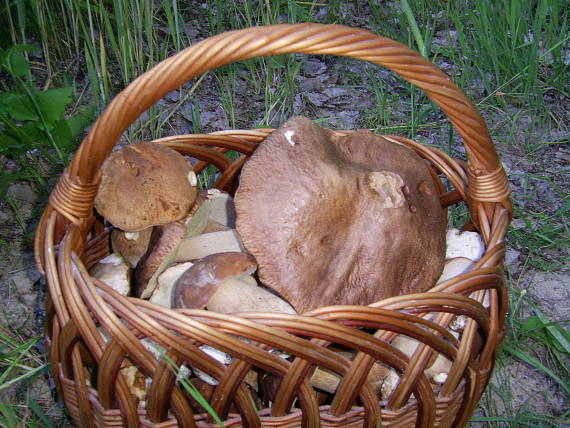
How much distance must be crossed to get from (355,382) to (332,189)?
1.35 ft

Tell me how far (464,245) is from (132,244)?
2.78ft

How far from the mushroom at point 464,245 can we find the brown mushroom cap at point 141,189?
27.3 inches

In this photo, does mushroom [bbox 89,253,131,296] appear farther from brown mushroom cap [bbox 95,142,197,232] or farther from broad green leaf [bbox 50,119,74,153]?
broad green leaf [bbox 50,119,74,153]

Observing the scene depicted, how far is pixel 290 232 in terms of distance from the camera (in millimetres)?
1194

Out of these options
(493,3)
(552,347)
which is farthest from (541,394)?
(493,3)

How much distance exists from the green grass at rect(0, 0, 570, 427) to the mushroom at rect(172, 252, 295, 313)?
694 mm

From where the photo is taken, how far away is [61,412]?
1.58 m

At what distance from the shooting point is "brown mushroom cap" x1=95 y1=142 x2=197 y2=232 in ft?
4.30

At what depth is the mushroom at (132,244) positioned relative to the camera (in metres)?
1.39

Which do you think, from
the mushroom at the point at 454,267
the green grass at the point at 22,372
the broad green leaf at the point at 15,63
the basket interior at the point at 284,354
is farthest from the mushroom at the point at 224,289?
the broad green leaf at the point at 15,63

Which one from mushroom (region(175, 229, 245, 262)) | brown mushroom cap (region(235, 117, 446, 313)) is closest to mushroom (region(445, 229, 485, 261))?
brown mushroom cap (region(235, 117, 446, 313))

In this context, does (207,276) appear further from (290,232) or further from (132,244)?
(132,244)

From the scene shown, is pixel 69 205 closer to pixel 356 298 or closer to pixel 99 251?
pixel 99 251

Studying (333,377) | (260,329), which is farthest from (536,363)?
(260,329)
